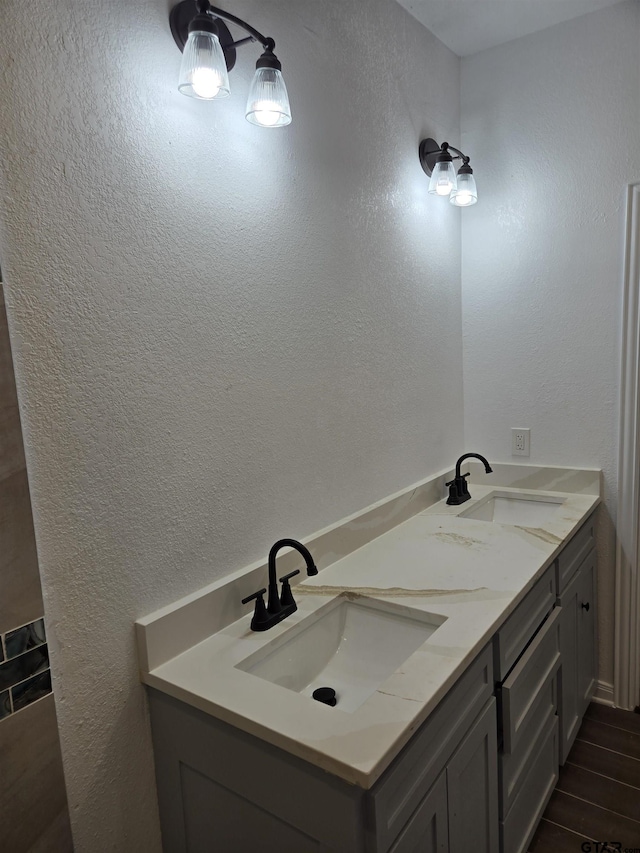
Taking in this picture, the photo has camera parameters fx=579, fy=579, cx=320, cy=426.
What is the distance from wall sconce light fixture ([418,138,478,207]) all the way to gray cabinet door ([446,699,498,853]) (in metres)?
1.66

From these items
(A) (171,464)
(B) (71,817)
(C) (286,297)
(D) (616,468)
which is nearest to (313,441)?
(C) (286,297)

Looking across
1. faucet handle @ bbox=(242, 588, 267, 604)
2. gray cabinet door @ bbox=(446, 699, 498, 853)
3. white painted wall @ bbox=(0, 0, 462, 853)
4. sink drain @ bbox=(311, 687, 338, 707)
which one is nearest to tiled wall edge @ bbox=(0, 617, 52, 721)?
white painted wall @ bbox=(0, 0, 462, 853)

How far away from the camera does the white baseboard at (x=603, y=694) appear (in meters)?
2.29

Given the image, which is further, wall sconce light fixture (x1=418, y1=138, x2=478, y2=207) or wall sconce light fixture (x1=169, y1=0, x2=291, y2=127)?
wall sconce light fixture (x1=418, y1=138, x2=478, y2=207)

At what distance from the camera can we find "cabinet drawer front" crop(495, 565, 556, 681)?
1409mm

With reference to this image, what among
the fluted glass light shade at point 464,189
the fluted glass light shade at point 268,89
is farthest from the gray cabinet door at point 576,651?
the fluted glass light shade at point 268,89

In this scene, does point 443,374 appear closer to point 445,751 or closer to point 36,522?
point 445,751

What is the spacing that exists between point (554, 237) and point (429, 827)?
2.03m

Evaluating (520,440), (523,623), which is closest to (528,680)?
(523,623)

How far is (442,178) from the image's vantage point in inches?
80.6

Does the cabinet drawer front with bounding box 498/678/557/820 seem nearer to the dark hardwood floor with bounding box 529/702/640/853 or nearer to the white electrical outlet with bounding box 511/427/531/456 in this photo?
the dark hardwood floor with bounding box 529/702/640/853

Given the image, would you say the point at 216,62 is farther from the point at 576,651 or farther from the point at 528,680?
the point at 576,651

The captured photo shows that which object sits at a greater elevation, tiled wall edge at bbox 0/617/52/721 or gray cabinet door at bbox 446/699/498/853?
tiled wall edge at bbox 0/617/52/721

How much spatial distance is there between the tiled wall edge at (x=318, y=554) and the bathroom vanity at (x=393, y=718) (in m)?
0.01
